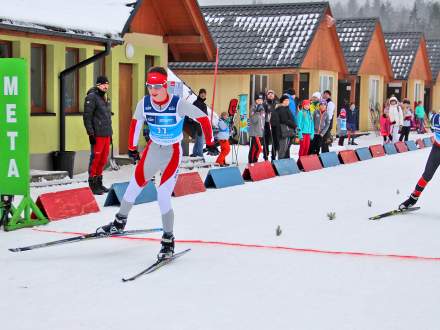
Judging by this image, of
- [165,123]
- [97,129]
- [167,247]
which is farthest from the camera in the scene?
[97,129]

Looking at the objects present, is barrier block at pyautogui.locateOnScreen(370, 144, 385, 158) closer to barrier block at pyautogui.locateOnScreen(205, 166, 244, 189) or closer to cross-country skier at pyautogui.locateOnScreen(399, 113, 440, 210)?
barrier block at pyautogui.locateOnScreen(205, 166, 244, 189)

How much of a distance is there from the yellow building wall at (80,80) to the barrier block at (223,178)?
3.54 m

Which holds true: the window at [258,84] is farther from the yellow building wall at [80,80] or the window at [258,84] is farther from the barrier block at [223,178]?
the barrier block at [223,178]

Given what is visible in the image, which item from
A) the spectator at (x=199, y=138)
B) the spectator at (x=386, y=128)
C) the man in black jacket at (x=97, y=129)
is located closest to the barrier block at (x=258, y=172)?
the man in black jacket at (x=97, y=129)

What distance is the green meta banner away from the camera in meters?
9.24

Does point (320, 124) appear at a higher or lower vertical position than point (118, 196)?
higher

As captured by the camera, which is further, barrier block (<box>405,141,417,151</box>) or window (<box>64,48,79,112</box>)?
barrier block (<box>405,141,417,151</box>)

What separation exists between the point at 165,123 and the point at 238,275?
175 cm

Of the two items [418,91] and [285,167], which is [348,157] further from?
[418,91]

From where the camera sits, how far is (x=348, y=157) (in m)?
20.6

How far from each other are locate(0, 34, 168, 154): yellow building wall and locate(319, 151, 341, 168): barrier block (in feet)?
14.6

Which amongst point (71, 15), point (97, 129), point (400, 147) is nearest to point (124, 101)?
point (71, 15)

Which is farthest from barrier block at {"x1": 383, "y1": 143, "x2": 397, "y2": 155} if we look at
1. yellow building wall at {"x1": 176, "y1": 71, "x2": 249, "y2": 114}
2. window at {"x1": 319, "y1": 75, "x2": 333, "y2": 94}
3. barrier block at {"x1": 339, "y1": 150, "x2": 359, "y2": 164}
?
window at {"x1": 319, "y1": 75, "x2": 333, "y2": 94}

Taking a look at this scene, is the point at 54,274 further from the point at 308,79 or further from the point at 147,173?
the point at 308,79
